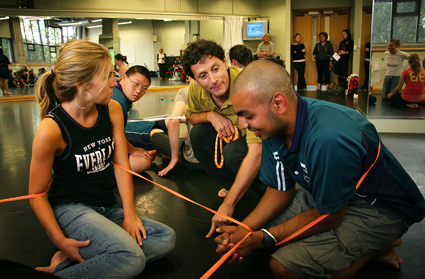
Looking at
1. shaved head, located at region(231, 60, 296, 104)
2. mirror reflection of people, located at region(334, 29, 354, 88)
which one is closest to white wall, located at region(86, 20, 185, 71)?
mirror reflection of people, located at region(334, 29, 354, 88)

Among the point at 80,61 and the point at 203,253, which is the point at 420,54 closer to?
the point at 203,253

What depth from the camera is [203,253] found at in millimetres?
1663

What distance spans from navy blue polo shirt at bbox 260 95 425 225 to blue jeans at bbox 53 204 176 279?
2.23 feet

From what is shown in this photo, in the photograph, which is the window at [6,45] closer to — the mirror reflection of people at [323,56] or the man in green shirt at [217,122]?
the mirror reflection of people at [323,56]

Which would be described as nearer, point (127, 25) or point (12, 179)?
point (12, 179)

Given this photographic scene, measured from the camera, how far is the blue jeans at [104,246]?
1318 millimetres

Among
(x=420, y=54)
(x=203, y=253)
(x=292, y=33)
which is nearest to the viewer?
(x=203, y=253)

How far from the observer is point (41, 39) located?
61.7ft

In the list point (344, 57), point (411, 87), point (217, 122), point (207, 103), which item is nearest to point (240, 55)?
point (207, 103)

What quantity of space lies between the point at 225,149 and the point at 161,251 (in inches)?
32.8

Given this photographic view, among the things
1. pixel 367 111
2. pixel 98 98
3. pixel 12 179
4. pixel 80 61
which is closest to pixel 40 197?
pixel 98 98

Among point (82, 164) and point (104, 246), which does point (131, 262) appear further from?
point (82, 164)

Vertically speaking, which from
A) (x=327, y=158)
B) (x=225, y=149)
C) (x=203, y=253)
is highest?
(x=327, y=158)

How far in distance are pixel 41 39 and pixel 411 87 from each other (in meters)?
20.0
